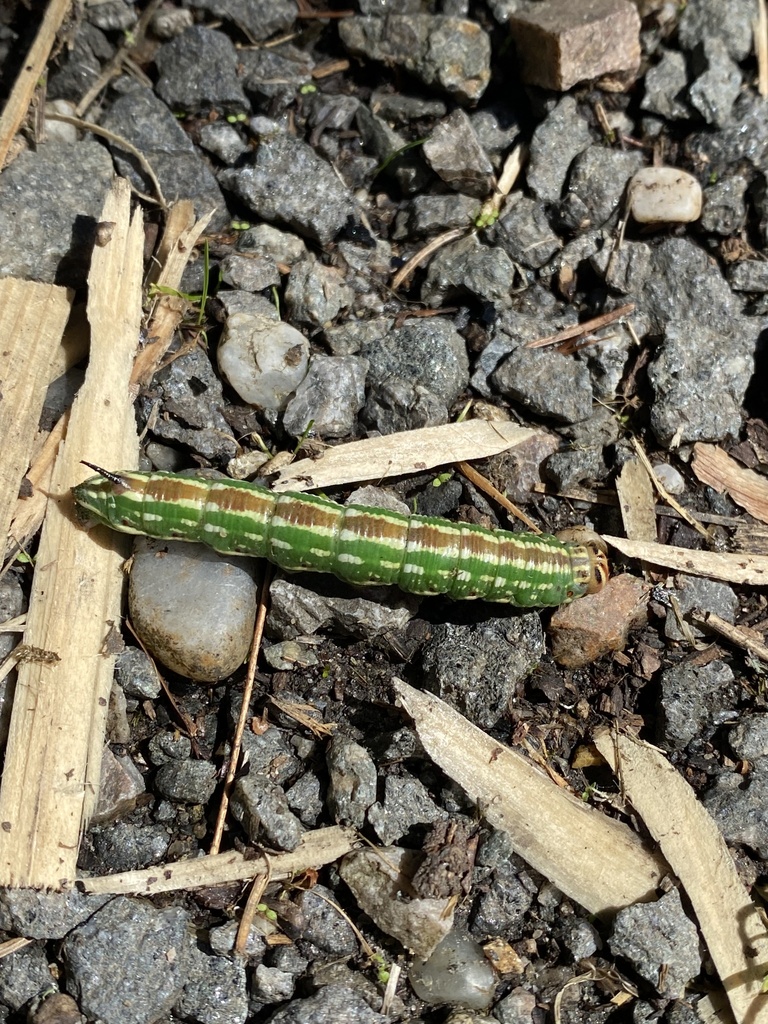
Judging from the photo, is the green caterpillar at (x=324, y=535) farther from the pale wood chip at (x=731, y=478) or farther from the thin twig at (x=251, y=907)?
the thin twig at (x=251, y=907)

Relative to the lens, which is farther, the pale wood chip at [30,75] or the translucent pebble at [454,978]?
the pale wood chip at [30,75]

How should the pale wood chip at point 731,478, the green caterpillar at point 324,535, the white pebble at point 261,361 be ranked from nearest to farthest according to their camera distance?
1. the green caterpillar at point 324,535
2. the white pebble at point 261,361
3. the pale wood chip at point 731,478

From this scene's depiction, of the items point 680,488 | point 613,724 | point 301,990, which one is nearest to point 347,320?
point 680,488

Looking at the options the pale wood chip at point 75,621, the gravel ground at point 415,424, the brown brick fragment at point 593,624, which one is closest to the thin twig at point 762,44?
the gravel ground at point 415,424

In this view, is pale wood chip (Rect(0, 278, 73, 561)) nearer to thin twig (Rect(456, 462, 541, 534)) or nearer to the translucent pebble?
thin twig (Rect(456, 462, 541, 534))

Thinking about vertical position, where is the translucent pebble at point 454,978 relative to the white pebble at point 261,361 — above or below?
below

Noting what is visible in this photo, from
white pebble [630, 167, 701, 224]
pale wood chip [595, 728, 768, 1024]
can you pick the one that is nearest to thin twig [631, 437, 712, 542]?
pale wood chip [595, 728, 768, 1024]

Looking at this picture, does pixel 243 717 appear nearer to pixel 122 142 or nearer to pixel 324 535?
pixel 324 535
